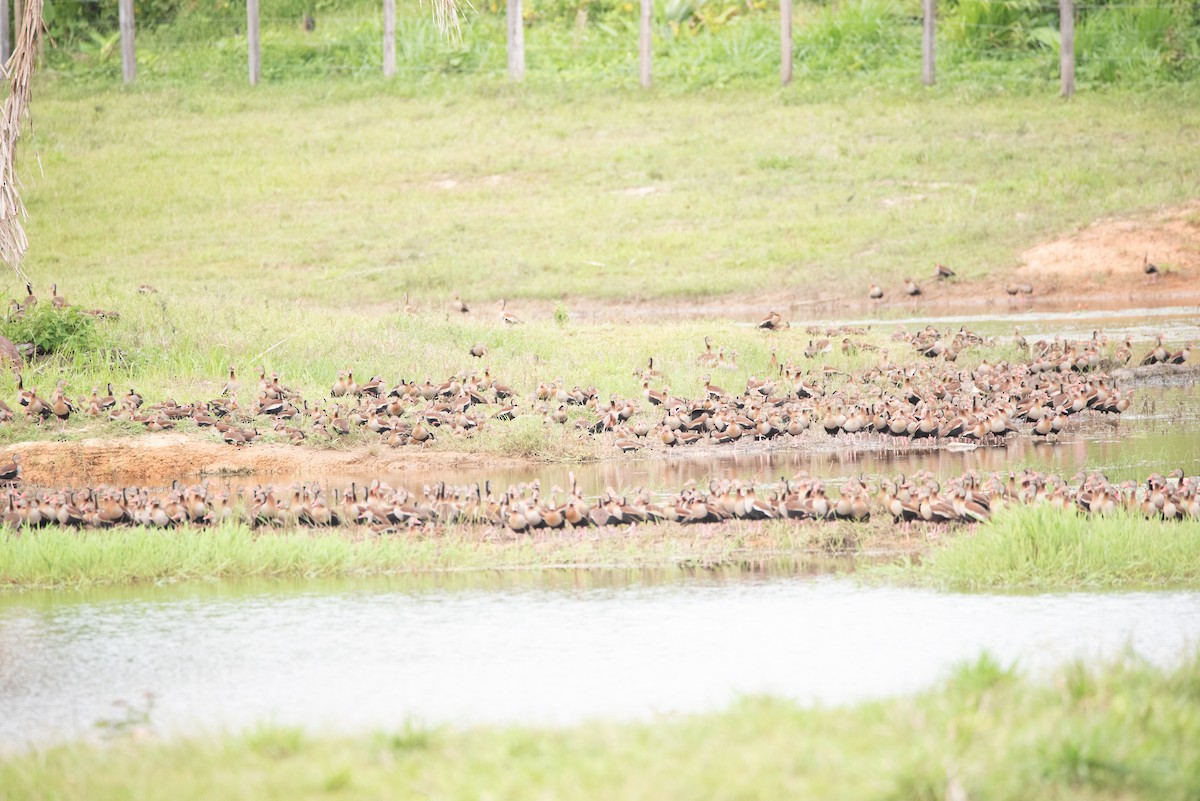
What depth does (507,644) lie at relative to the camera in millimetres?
7266

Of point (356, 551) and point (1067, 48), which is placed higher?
point (1067, 48)

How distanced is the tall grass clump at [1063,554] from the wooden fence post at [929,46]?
24.3 meters

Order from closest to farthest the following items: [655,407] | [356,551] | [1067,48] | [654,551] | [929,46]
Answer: [356,551], [654,551], [655,407], [1067,48], [929,46]

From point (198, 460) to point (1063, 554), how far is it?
761 cm

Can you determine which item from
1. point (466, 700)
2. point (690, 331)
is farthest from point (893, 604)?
point (690, 331)

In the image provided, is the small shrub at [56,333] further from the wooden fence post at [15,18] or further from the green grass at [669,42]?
the wooden fence post at [15,18]

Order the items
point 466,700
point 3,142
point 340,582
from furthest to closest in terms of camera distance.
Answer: point 3,142
point 340,582
point 466,700

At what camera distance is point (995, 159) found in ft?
89.9

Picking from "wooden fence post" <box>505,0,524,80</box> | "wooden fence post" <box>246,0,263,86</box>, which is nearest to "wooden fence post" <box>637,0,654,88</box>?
"wooden fence post" <box>505,0,524,80</box>

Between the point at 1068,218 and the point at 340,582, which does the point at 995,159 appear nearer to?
the point at 1068,218

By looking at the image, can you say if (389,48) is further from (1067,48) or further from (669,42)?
(1067,48)

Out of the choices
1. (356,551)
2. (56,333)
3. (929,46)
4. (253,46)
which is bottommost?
(356,551)

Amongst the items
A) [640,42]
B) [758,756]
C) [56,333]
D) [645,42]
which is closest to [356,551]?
[758,756]

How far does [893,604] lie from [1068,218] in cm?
1810
